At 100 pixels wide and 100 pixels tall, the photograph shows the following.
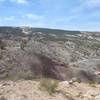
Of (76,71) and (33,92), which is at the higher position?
(33,92)

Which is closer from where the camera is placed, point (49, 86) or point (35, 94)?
point (35, 94)

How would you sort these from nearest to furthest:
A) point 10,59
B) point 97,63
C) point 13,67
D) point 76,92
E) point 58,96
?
point 58,96, point 76,92, point 13,67, point 10,59, point 97,63

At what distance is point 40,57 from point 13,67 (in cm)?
516

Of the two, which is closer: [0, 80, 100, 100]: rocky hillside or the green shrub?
[0, 80, 100, 100]: rocky hillside

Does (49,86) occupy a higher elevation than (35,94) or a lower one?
higher

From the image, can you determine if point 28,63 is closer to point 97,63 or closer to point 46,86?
point 46,86

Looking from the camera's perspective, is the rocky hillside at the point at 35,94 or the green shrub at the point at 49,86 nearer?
the rocky hillside at the point at 35,94

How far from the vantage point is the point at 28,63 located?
1703cm

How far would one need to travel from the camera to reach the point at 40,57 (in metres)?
19.8

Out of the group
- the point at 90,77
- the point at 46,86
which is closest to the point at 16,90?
the point at 46,86

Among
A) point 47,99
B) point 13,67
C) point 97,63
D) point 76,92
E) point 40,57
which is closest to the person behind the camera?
point 47,99

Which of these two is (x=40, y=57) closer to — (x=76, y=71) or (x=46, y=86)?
(x=76, y=71)

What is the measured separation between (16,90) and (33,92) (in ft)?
2.14

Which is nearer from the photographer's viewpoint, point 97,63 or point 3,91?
point 3,91
